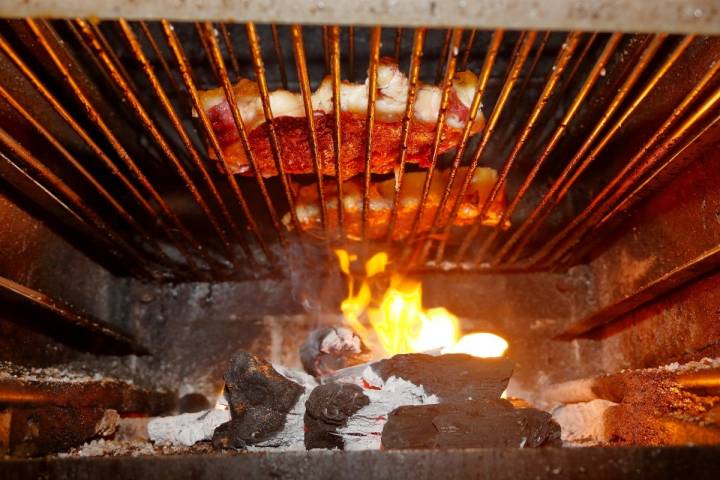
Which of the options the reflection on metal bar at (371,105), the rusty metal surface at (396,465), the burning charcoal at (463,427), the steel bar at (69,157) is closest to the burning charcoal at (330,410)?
the burning charcoal at (463,427)

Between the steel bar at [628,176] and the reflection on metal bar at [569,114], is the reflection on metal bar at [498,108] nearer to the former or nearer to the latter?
the reflection on metal bar at [569,114]

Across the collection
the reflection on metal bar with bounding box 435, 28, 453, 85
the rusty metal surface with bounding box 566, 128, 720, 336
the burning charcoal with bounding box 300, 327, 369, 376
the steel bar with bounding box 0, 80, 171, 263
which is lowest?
the burning charcoal with bounding box 300, 327, 369, 376

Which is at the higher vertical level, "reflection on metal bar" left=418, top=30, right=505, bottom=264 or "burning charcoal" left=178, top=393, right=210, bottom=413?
"reflection on metal bar" left=418, top=30, right=505, bottom=264

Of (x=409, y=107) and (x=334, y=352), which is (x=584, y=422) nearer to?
(x=334, y=352)

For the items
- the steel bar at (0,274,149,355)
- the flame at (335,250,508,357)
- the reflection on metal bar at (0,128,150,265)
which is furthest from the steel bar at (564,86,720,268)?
the steel bar at (0,274,149,355)

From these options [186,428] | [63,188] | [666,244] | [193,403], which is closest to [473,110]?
[666,244]

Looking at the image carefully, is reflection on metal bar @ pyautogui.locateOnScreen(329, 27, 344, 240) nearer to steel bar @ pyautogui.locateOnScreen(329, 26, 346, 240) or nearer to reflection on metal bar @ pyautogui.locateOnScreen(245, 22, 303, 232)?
steel bar @ pyautogui.locateOnScreen(329, 26, 346, 240)

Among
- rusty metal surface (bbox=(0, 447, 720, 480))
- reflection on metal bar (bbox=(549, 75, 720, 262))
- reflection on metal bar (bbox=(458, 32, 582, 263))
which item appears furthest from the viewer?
reflection on metal bar (bbox=(549, 75, 720, 262))
